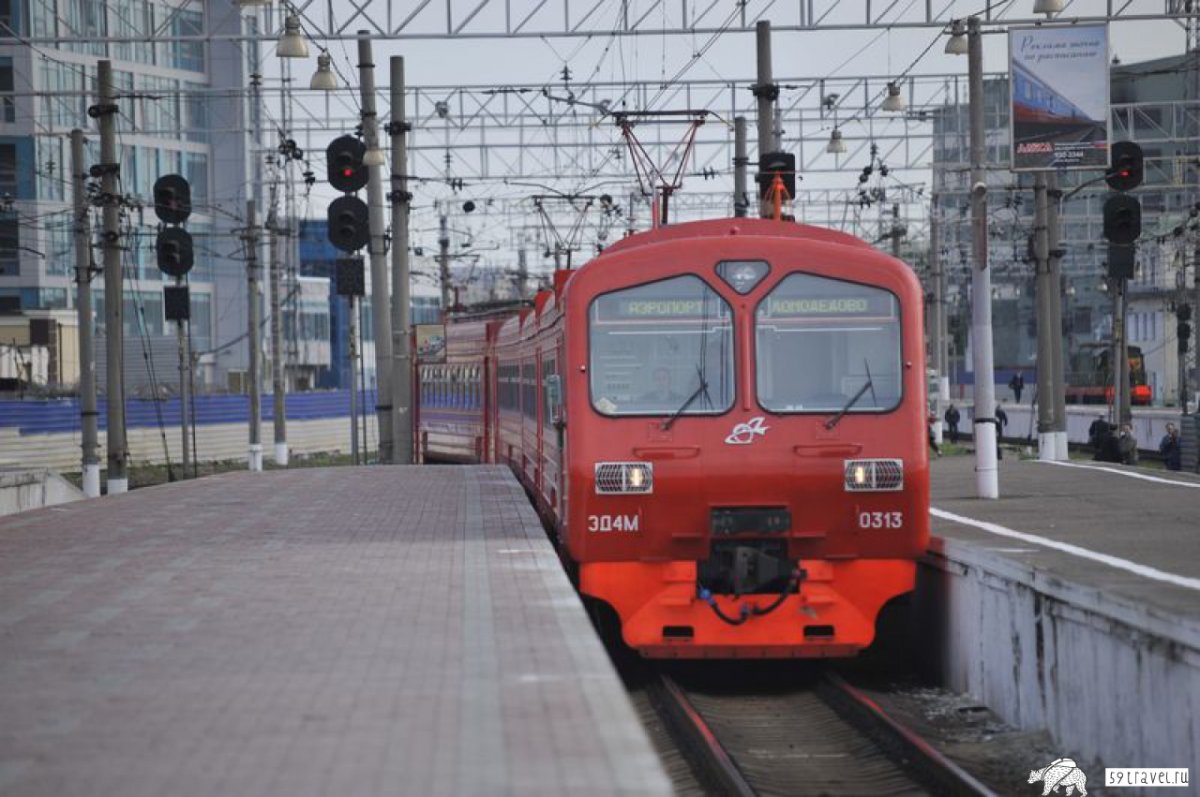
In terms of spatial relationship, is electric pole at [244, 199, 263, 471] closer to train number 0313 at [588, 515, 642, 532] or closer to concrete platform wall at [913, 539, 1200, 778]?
train number 0313 at [588, 515, 642, 532]

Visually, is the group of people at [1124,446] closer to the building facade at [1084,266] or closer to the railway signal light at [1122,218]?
the railway signal light at [1122,218]

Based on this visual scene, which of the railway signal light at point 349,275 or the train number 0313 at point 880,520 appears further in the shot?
the railway signal light at point 349,275

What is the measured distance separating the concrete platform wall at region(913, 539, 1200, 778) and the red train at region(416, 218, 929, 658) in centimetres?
74

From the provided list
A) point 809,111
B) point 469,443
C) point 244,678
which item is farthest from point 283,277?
point 244,678

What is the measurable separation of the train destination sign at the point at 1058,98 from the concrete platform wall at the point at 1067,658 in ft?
26.5

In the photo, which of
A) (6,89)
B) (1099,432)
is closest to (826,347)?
(1099,432)

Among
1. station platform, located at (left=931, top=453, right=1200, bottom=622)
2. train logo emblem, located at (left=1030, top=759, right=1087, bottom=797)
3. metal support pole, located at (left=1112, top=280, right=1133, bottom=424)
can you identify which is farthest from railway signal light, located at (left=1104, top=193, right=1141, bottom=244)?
train logo emblem, located at (left=1030, top=759, right=1087, bottom=797)

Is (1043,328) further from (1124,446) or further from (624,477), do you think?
(624,477)

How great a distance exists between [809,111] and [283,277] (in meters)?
36.2

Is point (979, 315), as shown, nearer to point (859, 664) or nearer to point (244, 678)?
point (859, 664)

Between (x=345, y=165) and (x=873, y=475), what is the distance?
14596 mm

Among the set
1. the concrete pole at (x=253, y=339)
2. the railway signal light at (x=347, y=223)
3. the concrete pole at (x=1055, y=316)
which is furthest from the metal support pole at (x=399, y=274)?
the concrete pole at (x=253, y=339)

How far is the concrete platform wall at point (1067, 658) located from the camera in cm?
996

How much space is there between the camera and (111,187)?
95.3 ft
